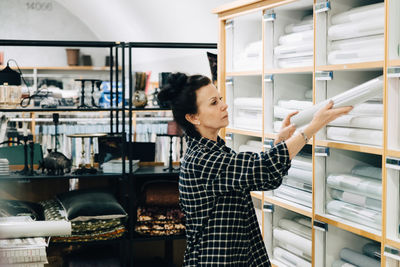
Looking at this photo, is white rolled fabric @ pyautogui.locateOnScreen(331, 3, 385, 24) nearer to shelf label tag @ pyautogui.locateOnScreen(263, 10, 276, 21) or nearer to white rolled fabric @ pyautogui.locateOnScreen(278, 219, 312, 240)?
shelf label tag @ pyautogui.locateOnScreen(263, 10, 276, 21)

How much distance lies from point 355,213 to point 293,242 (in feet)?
1.85

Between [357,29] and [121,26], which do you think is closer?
[357,29]

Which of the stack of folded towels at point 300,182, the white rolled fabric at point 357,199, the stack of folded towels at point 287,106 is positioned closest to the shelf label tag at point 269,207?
the stack of folded towels at point 300,182

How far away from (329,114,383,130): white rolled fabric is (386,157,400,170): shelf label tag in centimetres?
18

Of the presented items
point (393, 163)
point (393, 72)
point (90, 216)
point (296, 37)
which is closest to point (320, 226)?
point (393, 163)

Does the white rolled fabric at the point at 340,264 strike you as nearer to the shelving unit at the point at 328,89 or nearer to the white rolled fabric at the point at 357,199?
the shelving unit at the point at 328,89

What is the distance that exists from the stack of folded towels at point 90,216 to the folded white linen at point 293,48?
149 centimetres

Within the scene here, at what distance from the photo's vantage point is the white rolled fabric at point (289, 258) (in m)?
2.65

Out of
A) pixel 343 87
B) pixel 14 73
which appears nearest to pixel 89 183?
pixel 14 73

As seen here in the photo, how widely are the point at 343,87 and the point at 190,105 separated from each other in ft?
2.34

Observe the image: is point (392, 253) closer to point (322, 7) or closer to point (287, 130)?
point (287, 130)

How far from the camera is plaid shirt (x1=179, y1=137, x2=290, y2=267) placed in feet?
6.46

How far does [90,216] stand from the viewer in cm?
332

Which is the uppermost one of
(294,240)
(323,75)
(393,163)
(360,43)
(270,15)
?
(270,15)
